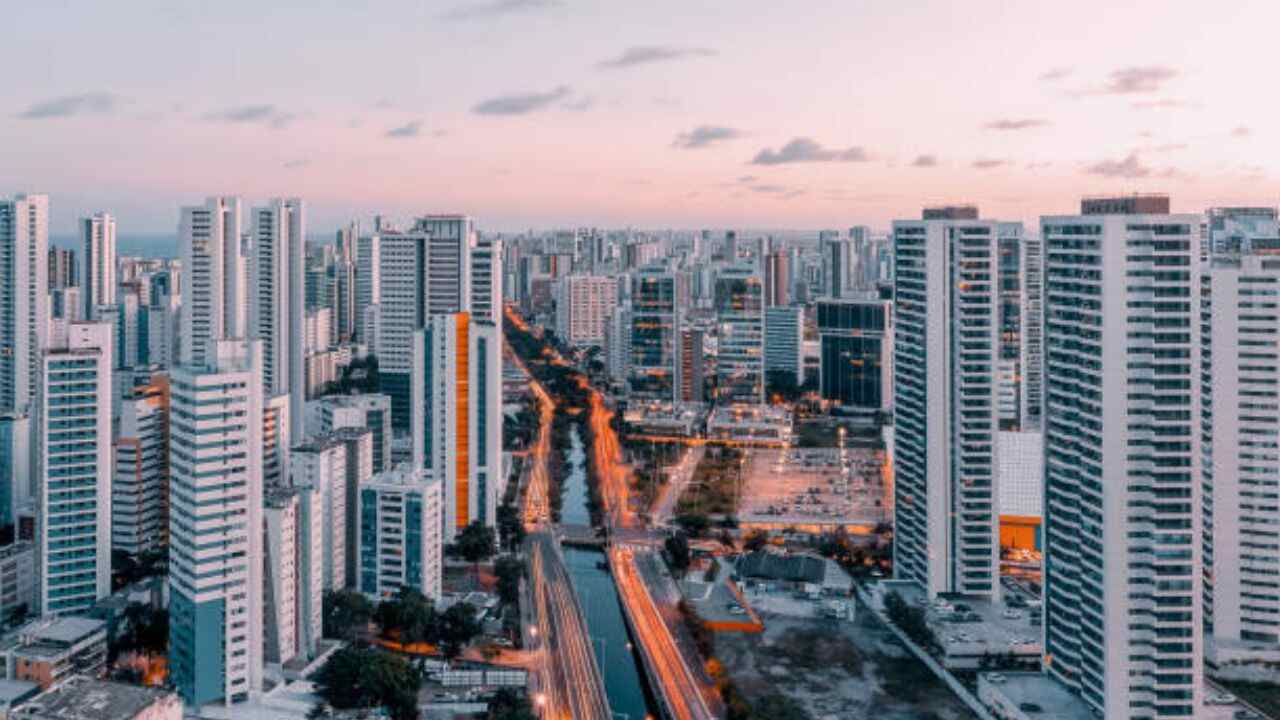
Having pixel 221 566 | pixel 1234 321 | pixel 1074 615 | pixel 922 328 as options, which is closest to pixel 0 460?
pixel 221 566

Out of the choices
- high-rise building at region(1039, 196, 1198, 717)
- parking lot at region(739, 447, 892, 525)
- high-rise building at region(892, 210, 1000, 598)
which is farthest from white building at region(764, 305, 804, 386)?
high-rise building at region(1039, 196, 1198, 717)

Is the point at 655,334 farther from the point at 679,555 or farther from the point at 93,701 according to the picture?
the point at 93,701

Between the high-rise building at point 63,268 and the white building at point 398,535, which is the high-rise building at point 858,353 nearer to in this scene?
the white building at point 398,535

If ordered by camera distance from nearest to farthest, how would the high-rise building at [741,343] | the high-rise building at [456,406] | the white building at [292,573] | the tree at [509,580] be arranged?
the white building at [292,573]
the tree at [509,580]
the high-rise building at [456,406]
the high-rise building at [741,343]

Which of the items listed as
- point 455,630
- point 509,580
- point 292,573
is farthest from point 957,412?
point 292,573

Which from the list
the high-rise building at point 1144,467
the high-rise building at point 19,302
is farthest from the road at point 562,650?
the high-rise building at point 19,302

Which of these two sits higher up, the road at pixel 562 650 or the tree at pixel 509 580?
the tree at pixel 509 580

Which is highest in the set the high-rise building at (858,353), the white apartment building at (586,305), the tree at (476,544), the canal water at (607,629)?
the white apartment building at (586,305)
